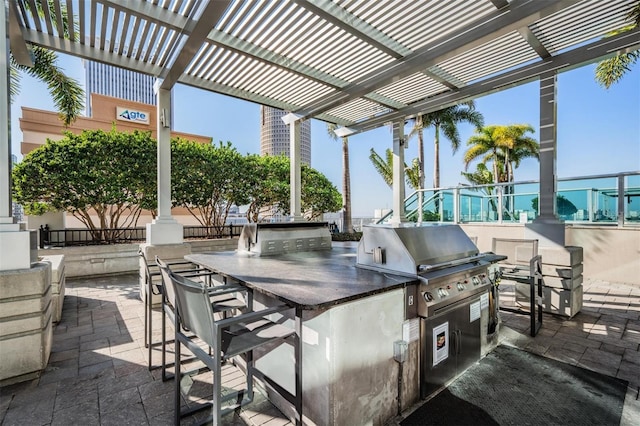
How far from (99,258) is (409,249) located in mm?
7463

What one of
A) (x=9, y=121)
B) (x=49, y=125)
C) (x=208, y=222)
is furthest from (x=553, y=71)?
(x=49, y=125)

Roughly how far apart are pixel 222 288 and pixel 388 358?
51.8 inches

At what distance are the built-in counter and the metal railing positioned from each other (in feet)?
23.6

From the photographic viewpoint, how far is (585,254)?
6.10 meters

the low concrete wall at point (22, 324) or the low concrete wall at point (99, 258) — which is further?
the low concrete wall at point (99, 258)

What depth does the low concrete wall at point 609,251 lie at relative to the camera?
5.52 meters

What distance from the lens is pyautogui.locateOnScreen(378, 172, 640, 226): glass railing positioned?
225 inches

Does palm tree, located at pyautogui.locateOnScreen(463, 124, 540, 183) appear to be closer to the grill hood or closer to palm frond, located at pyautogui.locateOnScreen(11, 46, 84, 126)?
the grill hood

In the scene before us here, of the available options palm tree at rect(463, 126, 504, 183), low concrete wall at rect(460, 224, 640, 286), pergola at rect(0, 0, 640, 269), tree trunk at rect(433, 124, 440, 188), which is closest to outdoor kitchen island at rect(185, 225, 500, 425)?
pergola at rect(0, 0, 640, 269)

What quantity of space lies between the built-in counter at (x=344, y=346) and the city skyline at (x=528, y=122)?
170 inches

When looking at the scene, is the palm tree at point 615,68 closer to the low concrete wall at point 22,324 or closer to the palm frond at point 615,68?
the palm frond at point 615,68

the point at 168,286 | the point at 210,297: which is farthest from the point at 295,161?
the point at 168,286

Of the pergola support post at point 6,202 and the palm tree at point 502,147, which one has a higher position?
the palm tree at point 502,147

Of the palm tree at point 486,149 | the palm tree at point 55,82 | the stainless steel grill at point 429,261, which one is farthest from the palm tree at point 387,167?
the stainless steel grill at point 429,261
